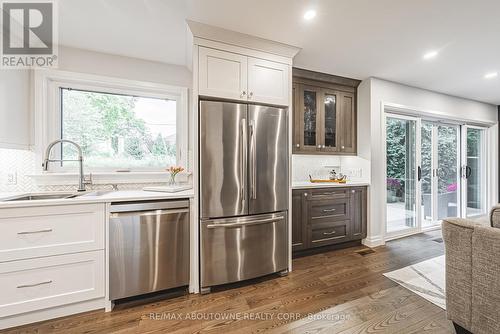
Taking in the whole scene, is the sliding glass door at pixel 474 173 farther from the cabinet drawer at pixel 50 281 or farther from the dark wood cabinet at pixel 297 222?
the cabinet drawer at pixel 50 281

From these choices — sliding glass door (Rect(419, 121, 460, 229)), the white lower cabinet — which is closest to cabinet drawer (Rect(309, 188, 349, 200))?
sliding glass door (Rect(419, 121, 460, 229))

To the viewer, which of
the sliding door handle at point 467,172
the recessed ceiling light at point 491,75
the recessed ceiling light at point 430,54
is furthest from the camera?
the sliding door handle at point 467,172

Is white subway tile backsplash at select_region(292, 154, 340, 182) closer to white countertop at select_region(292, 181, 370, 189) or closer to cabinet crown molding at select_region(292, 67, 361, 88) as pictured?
white countertop at select_region(292, 181, 370, 189)

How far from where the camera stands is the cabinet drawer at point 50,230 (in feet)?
5.08

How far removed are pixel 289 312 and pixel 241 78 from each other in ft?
7.26

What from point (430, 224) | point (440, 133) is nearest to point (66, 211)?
point (430, 224)

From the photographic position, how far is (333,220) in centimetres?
293

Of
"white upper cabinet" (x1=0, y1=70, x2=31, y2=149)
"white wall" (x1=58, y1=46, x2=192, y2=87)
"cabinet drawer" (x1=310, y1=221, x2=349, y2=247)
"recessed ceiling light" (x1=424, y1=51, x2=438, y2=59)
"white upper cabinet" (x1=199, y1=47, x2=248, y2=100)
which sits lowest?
"cabinet drawer" (x1=310, y1=221, x2=349, y2=247)

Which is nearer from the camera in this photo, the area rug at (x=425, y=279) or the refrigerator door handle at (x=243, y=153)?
the area rug at (x=425, y=279)

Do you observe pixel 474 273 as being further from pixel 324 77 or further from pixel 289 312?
pixel 324 77

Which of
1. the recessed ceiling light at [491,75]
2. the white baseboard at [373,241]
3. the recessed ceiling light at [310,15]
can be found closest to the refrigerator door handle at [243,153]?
the recessed ceiling light at [310,15]

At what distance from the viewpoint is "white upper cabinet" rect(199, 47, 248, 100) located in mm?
2014

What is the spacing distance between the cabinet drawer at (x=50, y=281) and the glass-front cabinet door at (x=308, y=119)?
2610 millimetres

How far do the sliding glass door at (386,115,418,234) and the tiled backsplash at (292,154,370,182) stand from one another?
2.03 ft
